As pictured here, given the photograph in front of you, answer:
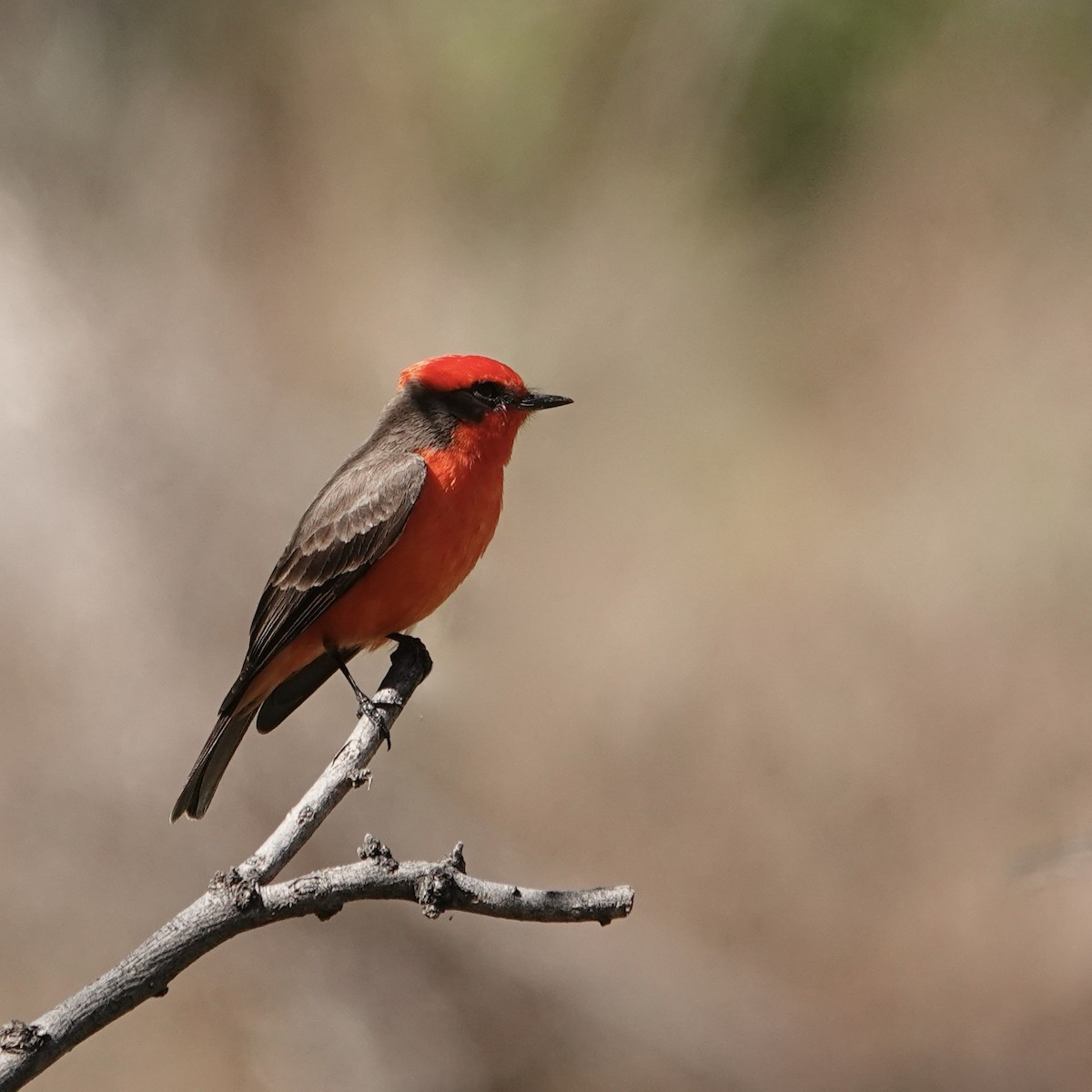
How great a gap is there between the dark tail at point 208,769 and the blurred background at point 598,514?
1888 mm

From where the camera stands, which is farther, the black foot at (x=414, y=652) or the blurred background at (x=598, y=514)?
the blurred background at (x=598, y=514)

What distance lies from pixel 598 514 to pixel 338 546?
15.3 feet

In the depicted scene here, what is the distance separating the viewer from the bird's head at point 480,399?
4434mm

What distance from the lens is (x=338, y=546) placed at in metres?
4.32

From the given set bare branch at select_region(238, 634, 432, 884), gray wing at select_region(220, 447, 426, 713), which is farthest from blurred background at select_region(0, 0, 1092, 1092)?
bare branch at select_region(238, 634, 432, 884)

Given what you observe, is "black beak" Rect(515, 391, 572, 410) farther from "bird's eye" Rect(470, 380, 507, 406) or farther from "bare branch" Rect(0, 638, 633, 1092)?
"bare branch" Rect(0, 638, 633, 1092)

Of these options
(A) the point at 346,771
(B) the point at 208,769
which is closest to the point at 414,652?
(B) the point at 208,769

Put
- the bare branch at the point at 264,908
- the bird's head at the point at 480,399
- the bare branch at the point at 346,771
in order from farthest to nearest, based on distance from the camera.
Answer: the bird's head at the point at 480,399 → the bare branch at the point at 346,771 → the bare branch at the point at 264,908

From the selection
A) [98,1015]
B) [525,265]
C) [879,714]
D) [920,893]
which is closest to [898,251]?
[525,265]

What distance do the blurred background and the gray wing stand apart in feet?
6.57

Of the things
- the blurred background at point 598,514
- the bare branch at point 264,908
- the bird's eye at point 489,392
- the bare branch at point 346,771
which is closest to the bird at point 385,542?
the bird's eye at point 489,392

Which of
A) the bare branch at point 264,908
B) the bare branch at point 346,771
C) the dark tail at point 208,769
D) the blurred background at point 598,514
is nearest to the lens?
the bare branch at point 264,908

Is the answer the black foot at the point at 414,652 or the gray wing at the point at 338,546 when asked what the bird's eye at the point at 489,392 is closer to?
the gray wing at the point at 338,546

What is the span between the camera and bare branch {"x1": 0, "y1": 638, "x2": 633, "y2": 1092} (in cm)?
212
